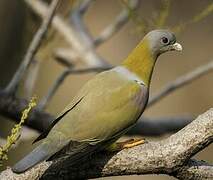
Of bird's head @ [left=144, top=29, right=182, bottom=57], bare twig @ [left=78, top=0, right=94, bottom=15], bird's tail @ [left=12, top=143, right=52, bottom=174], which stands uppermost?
bird's head @ [left=144, top=29, right=182, bottom=57]

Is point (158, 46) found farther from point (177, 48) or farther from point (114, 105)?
point (114, 105)

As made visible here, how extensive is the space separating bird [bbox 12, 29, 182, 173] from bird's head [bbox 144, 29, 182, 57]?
129mm

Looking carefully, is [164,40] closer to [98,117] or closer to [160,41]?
[160,41]

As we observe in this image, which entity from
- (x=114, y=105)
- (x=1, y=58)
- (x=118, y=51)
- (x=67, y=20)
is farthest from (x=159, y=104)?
(x=114, y=105)

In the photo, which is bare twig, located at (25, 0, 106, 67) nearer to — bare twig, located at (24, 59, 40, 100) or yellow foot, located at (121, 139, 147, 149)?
bare twig, located at (24, 59, 40, 100)

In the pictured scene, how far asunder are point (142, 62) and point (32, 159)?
676 mm

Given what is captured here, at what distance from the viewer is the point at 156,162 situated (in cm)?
227

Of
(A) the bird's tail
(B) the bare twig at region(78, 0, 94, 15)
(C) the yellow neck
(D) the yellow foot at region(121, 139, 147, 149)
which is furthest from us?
(B) the bare twig at region(78, 0, 94, 15)

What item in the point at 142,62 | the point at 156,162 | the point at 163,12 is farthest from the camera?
the point at 163,12

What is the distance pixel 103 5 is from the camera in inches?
260

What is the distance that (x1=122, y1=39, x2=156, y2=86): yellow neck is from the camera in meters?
2.76

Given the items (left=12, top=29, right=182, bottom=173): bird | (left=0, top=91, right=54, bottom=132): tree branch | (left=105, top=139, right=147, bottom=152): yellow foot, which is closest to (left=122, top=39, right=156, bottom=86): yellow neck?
(left=12, top=29, right=182, bottom=173): bird

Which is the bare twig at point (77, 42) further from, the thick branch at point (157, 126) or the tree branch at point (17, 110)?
the tree branch at point (17, 110)

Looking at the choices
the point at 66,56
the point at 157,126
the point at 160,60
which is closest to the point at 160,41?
the point at 157,126
